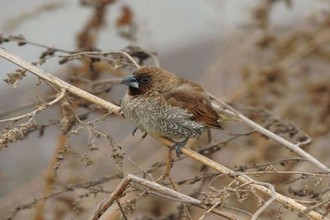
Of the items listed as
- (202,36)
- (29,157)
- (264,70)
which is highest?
(202,36)

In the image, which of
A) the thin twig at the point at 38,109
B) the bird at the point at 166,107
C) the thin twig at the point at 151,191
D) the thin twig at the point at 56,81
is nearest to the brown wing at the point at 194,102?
the bird at the point at 166,107

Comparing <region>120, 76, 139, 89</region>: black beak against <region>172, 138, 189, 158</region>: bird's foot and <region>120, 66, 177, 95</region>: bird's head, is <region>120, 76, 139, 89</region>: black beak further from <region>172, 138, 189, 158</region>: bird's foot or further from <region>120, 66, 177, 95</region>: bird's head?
<region>172, 138, 189, 158</region>: bird's foot

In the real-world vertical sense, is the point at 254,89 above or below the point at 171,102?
above

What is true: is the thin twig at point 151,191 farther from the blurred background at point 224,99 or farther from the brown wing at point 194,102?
the blurred background at point 224,99

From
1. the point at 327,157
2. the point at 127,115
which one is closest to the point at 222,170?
the point at 127,115

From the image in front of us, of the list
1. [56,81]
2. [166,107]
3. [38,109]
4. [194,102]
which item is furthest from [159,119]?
[38,109]

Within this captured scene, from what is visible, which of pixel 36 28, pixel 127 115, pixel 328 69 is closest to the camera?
pixel 127 115

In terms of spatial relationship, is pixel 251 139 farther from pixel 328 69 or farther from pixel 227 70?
pixel 328 69

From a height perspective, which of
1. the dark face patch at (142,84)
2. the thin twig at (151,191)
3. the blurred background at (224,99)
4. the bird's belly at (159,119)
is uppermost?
the blurred background at (224,99)
